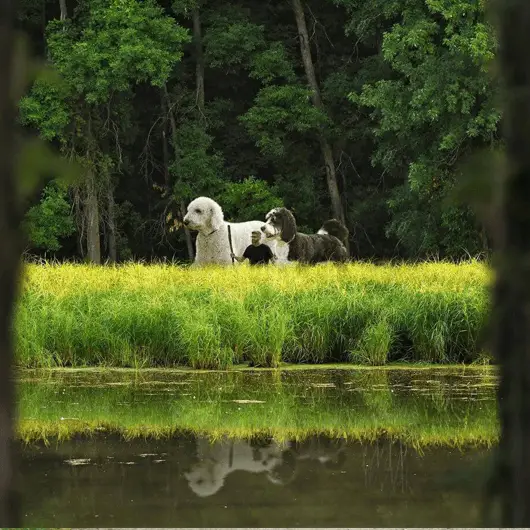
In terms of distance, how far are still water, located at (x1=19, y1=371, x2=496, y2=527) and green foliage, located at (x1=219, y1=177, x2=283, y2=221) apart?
20.5m

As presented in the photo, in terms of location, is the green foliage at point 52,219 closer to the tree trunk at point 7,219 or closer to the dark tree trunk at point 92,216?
the dark tree trunk at point 92,216

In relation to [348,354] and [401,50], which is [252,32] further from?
[348,354]

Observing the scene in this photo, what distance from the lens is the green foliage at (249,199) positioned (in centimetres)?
3098

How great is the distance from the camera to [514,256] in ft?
5.10

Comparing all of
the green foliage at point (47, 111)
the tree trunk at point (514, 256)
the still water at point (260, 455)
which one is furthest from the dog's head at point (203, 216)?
the tree trunk at point (514, 256)

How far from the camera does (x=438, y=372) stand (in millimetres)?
10867

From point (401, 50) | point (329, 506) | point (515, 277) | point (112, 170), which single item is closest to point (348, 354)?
point (329, 506)

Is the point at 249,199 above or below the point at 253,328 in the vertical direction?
above

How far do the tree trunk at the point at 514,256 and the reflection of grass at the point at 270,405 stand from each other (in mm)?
5659

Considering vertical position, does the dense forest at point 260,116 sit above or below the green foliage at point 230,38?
below

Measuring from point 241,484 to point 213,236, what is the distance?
13977 millimetres

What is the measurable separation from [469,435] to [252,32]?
2588cm

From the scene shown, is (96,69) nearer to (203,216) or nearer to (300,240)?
(300,240)

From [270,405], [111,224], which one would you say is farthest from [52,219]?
[270,405]
